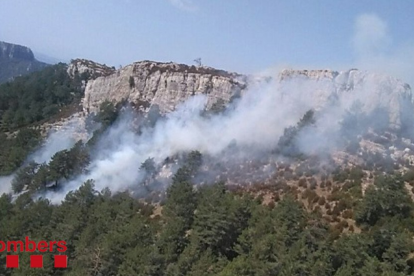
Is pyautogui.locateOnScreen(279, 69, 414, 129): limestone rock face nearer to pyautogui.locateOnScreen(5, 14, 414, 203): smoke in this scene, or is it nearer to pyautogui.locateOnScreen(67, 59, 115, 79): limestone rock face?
pyautogui.locateOnScreen(5, 14, 414, 203): smoke

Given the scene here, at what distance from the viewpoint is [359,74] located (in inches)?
1999

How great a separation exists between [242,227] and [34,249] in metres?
14.4

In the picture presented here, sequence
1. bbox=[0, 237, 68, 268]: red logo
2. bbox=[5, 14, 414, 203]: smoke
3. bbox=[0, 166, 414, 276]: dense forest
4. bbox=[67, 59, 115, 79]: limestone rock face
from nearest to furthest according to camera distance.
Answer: bbox=[0, 166, 414, 276]: dense forest → bbox=[0, 237, 68, 268]: red logo → bbox=[5, 14, 414, 203]: smoke → bbox=[67, 59, 115, 79]: limestone rock face

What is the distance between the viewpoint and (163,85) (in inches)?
2493

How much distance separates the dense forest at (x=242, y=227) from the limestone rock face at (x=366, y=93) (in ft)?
23.5

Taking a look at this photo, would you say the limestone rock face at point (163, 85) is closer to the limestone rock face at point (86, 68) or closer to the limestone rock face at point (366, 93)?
the limestone rock face at point (366, 93)

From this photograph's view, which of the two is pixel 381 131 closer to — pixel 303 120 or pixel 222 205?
pixel 303 120

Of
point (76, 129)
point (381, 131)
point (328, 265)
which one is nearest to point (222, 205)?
point (328, 265)

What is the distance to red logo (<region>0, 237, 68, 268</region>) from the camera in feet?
95.6

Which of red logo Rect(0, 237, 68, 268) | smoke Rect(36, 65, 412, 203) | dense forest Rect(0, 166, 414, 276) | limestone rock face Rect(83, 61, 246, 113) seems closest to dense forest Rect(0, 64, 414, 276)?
dense forest Rect(0, 166, 414, 276)

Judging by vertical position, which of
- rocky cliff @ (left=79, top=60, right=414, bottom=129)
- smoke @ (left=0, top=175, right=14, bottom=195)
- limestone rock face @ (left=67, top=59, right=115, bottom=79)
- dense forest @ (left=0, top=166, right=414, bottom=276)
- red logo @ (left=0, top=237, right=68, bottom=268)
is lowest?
smoke @ (left=0, top=175, right=14, bottom=195)

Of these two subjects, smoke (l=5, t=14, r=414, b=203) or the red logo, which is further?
smoke (l=5, t=14, r=414, b=203)

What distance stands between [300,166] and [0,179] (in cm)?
3727

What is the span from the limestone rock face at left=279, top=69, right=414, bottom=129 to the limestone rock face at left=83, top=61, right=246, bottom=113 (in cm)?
1188
